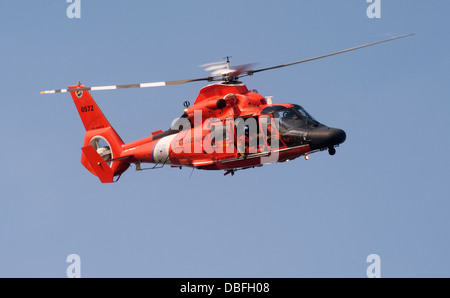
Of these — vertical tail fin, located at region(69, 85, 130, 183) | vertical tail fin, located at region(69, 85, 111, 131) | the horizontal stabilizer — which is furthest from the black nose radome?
vertical tail fin, located at region(69, 85, 111, 131)

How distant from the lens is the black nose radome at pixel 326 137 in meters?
23.9

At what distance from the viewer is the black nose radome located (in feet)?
78.5

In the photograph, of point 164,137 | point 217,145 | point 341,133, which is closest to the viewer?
point 341,133

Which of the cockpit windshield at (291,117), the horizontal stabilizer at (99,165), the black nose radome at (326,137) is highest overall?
the cockpit windshield at (291,117)

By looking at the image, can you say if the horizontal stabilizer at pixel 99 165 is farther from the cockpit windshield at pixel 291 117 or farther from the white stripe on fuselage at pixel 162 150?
the cockpit windshield at pixel 291 117

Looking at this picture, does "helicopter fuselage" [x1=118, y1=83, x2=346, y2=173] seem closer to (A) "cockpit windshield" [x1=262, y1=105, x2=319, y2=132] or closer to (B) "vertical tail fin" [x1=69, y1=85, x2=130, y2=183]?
(A) "cockpit windshield" [x1=262, y1=105, x2=319, y2=132]

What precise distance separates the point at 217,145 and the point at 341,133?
4239 millimetres

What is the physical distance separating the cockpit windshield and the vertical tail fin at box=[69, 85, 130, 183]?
6719 millimetres

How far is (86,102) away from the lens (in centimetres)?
3070

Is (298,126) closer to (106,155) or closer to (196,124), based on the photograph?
(196,124)

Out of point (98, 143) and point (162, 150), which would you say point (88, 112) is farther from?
point (162, 150)

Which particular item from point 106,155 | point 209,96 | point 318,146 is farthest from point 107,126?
point 318,146

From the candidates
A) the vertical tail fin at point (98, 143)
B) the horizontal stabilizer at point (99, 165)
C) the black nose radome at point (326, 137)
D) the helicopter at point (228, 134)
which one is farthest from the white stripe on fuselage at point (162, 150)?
the black nose radome at point (326, 137)

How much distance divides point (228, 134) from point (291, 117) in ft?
7.00
